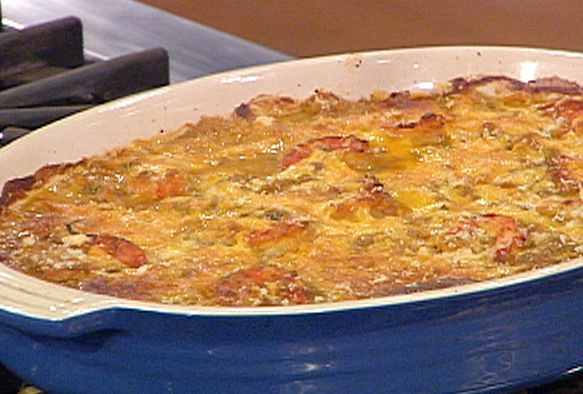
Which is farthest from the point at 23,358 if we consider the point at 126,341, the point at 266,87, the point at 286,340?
the point at 266,87

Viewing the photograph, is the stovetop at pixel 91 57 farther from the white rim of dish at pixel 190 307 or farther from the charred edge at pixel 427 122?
the charred edge at pixel 427 122

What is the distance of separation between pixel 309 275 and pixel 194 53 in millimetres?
984

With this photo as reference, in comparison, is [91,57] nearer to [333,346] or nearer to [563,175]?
[563,175]

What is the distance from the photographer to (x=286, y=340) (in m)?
0.84

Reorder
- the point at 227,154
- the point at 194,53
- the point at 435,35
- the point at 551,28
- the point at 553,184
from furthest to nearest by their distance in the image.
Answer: the point at 194,53
the point at 435,35
the point at 551,28
the point at 227,154
the point at 553,184

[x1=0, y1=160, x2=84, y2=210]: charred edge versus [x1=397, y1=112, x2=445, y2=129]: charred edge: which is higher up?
[x1=397, y1=112, x2=445, y2=129]: charred edge

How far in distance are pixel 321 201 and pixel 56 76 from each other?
0.52m

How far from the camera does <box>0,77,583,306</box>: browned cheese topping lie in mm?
1027

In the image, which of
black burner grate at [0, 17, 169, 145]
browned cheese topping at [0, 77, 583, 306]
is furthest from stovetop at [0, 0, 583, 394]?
browned cheese topping at [0, 77, 583, 306]

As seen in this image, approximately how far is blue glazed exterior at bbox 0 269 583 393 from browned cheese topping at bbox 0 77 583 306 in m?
0.10

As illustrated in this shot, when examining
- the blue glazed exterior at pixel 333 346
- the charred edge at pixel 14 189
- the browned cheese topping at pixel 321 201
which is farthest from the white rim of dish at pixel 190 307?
the charred edge at pixel 14 189

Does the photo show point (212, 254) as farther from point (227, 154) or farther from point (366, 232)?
point (227, 154)

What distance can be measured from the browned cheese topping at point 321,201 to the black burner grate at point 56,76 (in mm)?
189

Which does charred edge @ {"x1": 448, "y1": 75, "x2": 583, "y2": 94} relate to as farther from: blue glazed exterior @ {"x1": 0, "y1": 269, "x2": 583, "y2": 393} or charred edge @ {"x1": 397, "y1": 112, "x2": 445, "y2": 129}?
blue glazed exterior @ {"x1": 0, "y1": 269, "x2": 583, "y2": 393}
